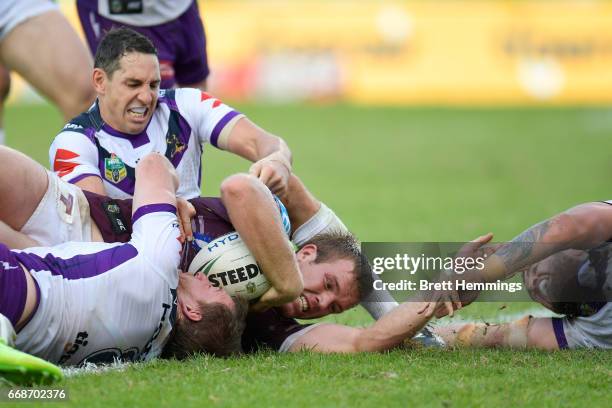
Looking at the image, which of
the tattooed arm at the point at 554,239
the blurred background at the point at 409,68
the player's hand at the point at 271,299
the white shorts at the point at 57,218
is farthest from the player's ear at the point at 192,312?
the blurred background at the point at 409,68

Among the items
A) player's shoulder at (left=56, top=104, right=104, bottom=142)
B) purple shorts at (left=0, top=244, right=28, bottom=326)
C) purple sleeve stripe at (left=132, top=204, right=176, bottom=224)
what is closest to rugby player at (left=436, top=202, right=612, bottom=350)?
purple sleeve stripe at (left=132, top=204, right=176, bottom=224)

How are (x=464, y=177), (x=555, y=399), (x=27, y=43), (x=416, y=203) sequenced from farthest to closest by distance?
1. (x=464, y=177)
2. (x=416, y=203)
3. (x=27, y=43)
4. (x=555, y=399)

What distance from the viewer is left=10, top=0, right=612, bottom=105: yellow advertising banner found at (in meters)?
25.9

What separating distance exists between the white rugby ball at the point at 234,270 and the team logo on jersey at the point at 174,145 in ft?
3.46

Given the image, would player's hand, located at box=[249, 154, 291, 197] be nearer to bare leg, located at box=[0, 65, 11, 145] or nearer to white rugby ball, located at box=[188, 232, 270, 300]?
white rugby ball, located at box=[188, 232, 270, 300]

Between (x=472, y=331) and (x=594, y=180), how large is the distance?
915 centimetres

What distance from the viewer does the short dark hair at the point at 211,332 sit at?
5.17 meters

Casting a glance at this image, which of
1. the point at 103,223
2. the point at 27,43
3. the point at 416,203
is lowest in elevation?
the point at 416,203

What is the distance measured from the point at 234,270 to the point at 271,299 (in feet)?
0.80

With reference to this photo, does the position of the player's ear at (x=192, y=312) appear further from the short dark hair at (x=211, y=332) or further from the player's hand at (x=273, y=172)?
the player's hand at (x=273, y=172)

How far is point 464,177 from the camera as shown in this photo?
15.4m

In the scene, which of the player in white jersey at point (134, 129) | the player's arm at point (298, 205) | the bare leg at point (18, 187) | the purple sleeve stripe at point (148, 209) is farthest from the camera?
the player's arm at point (298, 205)

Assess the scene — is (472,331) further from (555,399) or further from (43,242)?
(43,242)

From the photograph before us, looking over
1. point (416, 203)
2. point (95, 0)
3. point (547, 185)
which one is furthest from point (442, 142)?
point (95, 0)
